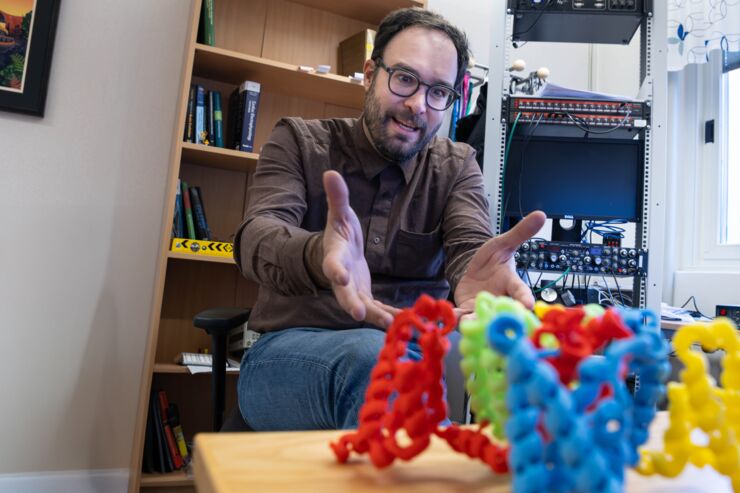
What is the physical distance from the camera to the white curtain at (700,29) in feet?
8.01

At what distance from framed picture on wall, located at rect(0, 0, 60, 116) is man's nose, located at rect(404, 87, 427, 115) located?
132 cm

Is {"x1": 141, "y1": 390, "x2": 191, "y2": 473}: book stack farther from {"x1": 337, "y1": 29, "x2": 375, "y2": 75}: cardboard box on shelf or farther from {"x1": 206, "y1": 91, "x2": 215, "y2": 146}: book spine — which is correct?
{"x1": 337, "y1": 29, "x2": 375, "y2": 75}: cardboard box on shelf

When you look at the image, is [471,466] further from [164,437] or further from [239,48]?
[239,48]

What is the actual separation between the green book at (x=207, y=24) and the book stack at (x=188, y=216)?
18.9 inches

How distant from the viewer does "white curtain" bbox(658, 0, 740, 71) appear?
2441mm

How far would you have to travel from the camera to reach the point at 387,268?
4.08 ft

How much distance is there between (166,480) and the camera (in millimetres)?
1803

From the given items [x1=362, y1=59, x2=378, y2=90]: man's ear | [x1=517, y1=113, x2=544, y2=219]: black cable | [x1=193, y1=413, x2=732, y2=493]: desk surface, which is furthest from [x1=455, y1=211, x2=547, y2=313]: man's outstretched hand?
[x1=517, y1=113, x2=544, y2=219]: black cable

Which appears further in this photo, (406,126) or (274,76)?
(274,76)

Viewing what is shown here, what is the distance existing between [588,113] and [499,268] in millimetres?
1056

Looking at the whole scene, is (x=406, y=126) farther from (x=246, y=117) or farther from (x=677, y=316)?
(x=677, y=316)

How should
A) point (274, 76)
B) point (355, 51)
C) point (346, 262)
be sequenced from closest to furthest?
point (346, 262) < point (274, 76) < point (355, 51)

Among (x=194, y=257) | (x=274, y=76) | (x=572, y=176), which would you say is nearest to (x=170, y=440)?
(x=194, y=257)

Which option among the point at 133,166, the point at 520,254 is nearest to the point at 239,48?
the point at 133,166
